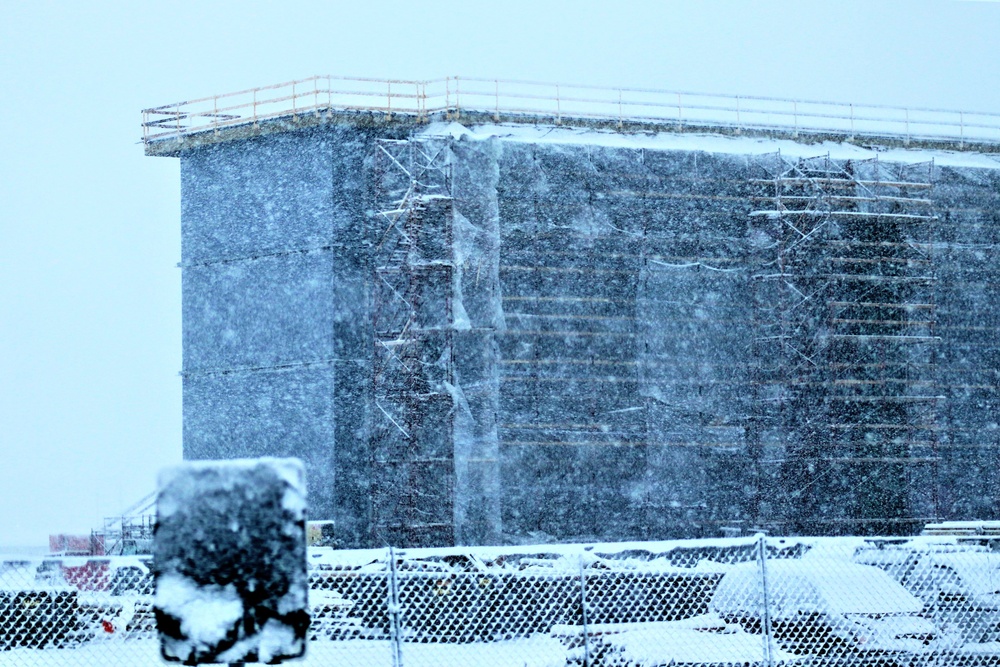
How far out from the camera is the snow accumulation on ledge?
32938mm

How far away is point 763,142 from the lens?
116 ft

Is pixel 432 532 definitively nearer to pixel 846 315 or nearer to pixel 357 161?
pixel 357 161

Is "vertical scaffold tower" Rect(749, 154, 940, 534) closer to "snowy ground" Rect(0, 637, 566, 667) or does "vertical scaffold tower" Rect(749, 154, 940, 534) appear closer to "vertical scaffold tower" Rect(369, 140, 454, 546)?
"vertical scaffold tower" Rect(369, 140, 454, 546)

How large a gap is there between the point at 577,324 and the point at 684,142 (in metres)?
5.48

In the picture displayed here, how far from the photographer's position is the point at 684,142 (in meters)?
34.4

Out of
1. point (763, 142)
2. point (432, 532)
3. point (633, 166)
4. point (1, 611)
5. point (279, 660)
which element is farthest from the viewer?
point (763, 142)

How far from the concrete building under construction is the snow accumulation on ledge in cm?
11

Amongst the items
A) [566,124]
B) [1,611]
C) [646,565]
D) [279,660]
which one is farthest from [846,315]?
[279,660]

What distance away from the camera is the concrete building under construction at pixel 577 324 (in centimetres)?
3170

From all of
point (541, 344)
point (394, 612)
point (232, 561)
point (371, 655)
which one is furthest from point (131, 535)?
point (232, 561)

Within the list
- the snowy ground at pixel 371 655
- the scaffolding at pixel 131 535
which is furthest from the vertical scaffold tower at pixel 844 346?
the snowy ground at pixel 371 655

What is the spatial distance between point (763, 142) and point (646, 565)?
66.2ft

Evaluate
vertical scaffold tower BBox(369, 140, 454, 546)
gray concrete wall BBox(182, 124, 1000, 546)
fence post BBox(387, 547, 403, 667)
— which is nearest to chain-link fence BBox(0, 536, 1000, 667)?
fence post BBox(387, 547, 403, 667)

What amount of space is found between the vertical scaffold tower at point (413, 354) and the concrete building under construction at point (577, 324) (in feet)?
0.22
